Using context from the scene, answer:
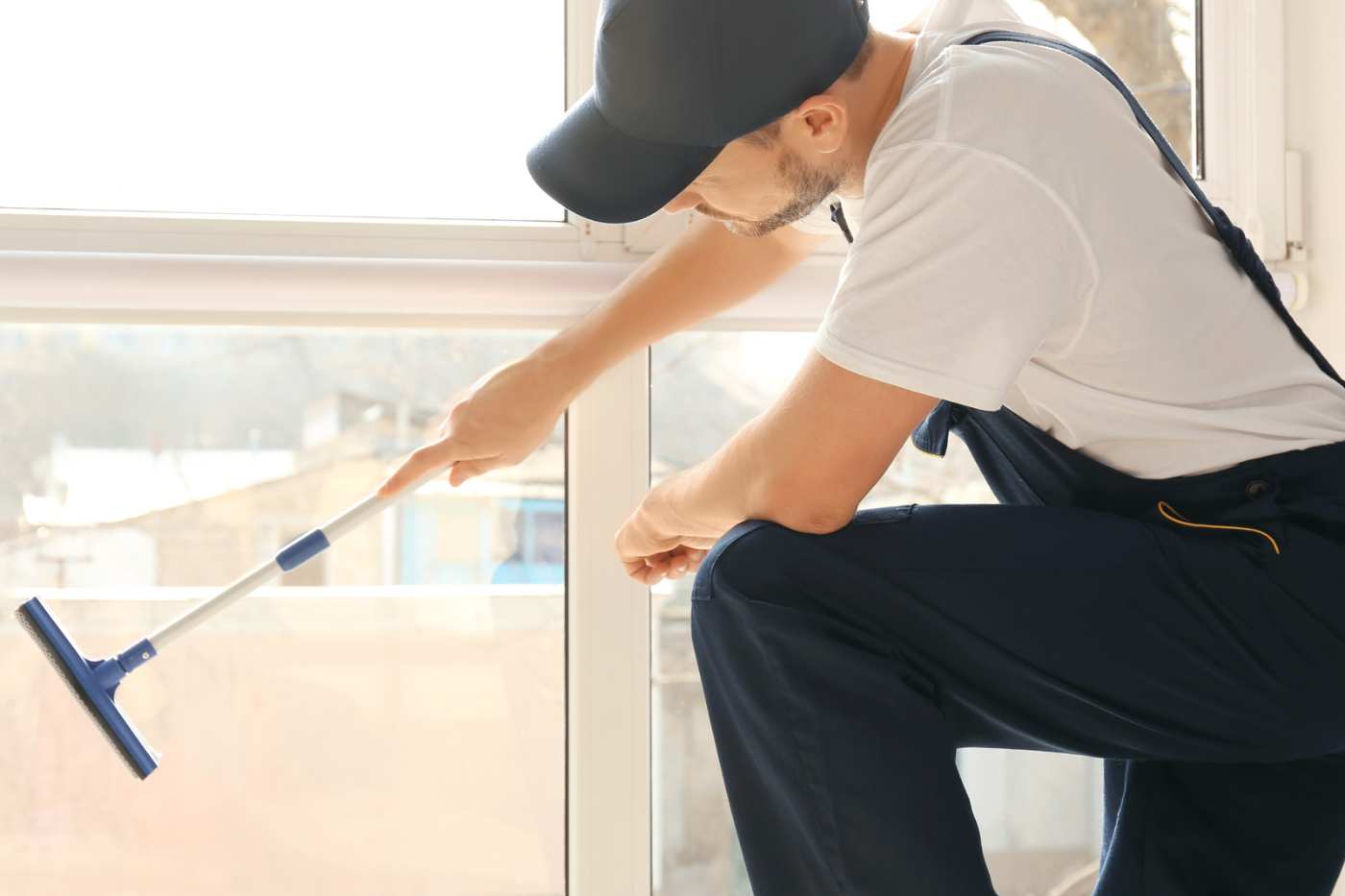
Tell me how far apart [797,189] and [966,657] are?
43 cm

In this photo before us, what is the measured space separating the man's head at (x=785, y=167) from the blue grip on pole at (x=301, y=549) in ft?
1.61

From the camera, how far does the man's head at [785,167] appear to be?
1051 millimetres

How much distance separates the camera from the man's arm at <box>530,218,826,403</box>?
1338 mm

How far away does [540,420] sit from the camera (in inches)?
52.6

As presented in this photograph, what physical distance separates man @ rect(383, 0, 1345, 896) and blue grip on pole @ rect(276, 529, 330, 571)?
0.42 metres

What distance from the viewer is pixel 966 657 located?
1019 mm

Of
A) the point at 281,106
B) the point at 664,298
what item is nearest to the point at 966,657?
the point at 664,298

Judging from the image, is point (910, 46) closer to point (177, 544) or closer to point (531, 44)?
point (531, 44)

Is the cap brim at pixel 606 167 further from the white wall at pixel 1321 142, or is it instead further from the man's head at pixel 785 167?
the white wall at pixel 1321 142

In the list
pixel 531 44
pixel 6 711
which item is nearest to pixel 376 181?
pixel 531 44

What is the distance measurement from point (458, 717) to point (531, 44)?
85 cm

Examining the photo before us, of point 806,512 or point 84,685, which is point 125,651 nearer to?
point 84,685

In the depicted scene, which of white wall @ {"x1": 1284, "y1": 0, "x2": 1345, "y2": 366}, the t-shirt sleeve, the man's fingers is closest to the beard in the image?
the t-shirt sleeve

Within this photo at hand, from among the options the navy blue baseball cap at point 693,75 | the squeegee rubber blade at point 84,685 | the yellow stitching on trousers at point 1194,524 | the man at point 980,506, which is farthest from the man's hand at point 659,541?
the squeegee rubber blade at point 84,685
